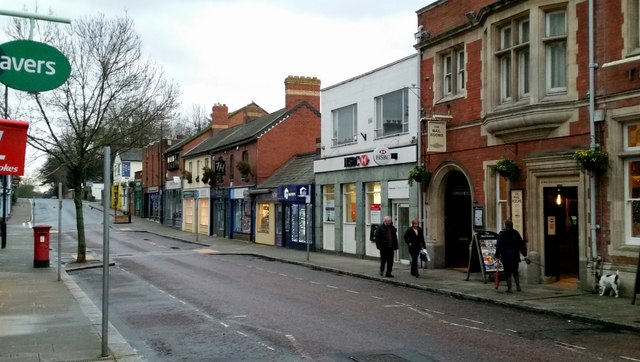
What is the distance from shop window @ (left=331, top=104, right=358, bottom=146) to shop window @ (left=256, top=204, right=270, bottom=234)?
878 cm

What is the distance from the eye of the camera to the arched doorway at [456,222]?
66.2 feet

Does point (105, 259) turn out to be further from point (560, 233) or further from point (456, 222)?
point (456, 222)

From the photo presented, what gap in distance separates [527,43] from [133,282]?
1251 cm

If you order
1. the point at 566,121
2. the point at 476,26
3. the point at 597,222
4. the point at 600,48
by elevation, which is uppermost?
the point at 476,26

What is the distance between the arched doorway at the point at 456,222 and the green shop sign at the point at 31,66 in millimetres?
14981

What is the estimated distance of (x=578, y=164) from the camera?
14.5 metres

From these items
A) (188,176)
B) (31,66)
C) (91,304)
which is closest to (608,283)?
(91,304)

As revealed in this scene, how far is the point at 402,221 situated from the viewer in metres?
22.5

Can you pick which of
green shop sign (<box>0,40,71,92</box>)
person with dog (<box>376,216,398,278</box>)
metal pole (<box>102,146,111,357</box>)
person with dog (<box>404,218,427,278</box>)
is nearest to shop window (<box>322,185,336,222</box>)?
person with dog (<box>376,216,398,278</box>)

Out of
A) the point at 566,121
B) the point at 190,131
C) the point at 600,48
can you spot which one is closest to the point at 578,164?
the point at 566,121

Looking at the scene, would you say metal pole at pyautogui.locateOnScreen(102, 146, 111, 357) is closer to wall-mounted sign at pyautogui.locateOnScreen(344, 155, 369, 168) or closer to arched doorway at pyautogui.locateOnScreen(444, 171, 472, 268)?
arched doorway at pyautogui.locateOnScreen(444, 171, 472, 268)

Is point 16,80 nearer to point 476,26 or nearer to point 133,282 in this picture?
point 133,282

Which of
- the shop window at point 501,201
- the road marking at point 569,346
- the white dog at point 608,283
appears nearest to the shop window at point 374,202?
the shop window at point 501,201

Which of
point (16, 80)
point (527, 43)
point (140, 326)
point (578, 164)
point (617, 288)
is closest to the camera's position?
point (16, 80)
